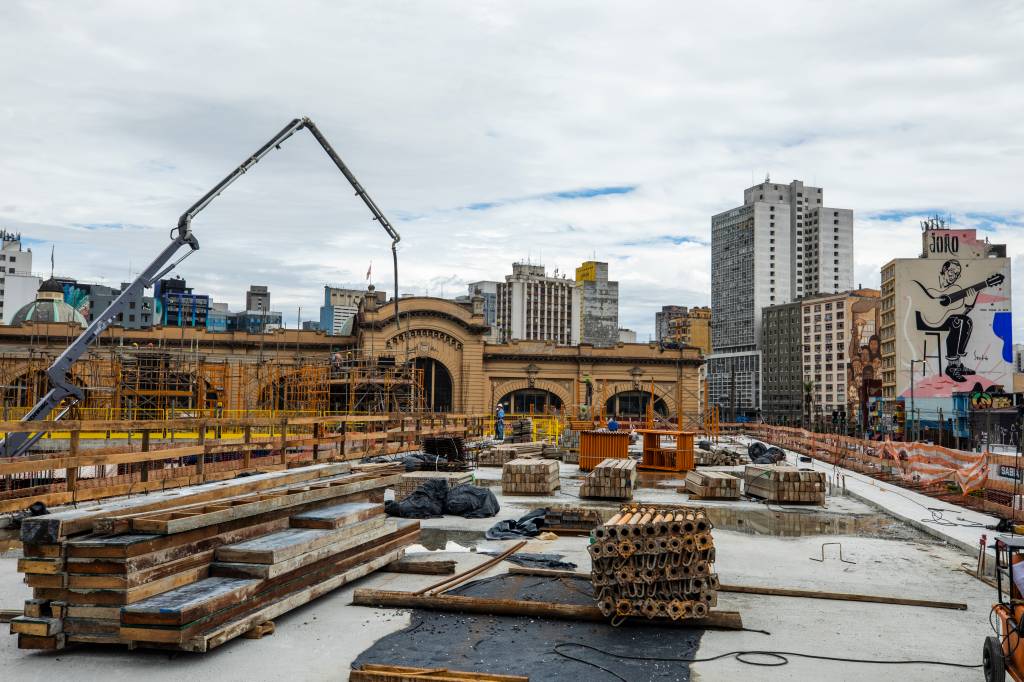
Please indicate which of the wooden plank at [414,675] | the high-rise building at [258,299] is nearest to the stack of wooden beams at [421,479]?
the wooden plank at [414,675]

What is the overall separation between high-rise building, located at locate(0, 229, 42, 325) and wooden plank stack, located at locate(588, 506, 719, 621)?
138702 millimetres

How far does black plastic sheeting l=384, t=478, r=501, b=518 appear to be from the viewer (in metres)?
17.8

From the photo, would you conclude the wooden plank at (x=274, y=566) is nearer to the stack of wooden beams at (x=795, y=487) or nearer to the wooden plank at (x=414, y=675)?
the wooden plank at (x=414, y=675)

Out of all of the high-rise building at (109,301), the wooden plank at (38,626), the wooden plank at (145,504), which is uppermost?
the high-rise building at (109,301)

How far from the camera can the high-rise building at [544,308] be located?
7062 inches

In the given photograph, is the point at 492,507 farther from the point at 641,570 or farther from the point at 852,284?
the point at 852,284

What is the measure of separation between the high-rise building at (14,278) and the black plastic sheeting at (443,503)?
425 feet

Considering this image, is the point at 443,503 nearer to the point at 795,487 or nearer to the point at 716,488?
the point at 716,488

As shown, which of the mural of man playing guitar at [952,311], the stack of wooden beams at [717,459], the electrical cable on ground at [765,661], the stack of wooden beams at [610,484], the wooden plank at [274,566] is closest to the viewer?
the electrical cable on ground at [765,661]

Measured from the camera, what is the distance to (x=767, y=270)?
595 ft

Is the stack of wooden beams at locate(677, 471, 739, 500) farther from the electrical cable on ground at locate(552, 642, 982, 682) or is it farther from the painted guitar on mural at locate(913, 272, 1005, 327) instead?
the painted guitar on mural at locate(913, 272, 1005, 327)

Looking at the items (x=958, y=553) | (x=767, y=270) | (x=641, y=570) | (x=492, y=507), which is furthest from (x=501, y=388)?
(x=767, y=270)

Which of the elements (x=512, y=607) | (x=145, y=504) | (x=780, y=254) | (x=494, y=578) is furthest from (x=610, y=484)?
(x=780, y=254)

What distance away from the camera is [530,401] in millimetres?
59250
